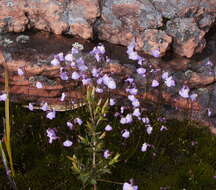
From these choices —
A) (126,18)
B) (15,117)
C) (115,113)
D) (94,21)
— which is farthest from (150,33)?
(15,117)

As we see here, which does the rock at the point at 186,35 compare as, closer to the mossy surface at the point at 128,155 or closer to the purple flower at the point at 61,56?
the mossy surface at the point at 128,155

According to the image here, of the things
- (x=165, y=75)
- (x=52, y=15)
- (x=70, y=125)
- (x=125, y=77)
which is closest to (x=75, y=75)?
(x=70, y=125)

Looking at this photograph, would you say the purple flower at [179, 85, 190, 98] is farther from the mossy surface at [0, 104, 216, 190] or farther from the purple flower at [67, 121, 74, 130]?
the purple flower at [67, 121, 74, 130]

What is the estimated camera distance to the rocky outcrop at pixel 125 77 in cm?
570

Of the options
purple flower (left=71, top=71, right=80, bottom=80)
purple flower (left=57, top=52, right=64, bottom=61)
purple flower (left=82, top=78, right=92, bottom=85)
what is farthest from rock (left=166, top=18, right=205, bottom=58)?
purple flower (left=57, top=52, right=64, bottom=61)

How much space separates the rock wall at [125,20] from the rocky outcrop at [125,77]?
0.20 meters

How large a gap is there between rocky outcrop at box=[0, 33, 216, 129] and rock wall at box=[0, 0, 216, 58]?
195mm

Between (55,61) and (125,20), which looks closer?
(55,61)

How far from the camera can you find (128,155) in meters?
5.34

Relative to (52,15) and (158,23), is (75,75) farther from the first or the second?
(158,23)

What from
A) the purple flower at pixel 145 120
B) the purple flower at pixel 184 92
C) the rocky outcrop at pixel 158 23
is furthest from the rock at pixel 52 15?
the purple flower at pixel 184 92

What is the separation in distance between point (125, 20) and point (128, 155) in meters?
2.00

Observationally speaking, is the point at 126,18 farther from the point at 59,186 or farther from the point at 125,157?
the point at 59,186

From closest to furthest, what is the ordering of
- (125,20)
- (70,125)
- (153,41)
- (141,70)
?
(70,125), (141,70), (153,41), (125,20)
